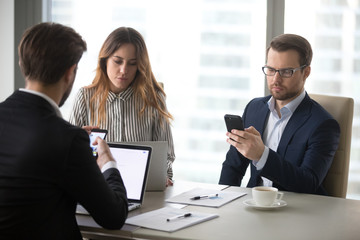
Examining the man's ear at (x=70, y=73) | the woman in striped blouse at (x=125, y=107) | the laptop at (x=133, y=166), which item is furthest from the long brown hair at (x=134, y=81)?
the man's ear at (x=70, y=73)

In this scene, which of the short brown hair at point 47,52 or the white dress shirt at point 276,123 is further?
the white dress shirt at point 276,123

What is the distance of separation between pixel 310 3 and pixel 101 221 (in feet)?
8.62

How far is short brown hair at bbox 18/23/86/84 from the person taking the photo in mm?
1595

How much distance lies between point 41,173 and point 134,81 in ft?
4.15

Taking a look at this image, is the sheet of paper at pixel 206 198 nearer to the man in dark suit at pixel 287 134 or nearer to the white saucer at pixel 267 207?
the white saucer at pixel 267 207

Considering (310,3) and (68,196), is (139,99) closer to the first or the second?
(68,196)

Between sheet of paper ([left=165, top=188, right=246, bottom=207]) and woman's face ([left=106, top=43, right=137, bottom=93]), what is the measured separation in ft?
2.22

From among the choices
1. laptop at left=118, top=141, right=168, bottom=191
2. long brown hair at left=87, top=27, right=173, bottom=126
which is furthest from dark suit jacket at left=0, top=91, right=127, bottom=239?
long brown hair at left=87, top=27, right=173, bottom=126

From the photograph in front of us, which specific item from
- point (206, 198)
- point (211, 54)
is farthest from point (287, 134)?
point (211, 54)

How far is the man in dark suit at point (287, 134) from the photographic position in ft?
7.71

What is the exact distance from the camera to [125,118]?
2738 millimetres

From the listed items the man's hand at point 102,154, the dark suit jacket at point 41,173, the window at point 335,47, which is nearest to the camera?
the dark suit jacket at point 41,173

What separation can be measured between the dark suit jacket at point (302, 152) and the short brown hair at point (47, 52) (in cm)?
108

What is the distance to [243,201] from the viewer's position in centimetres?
216
